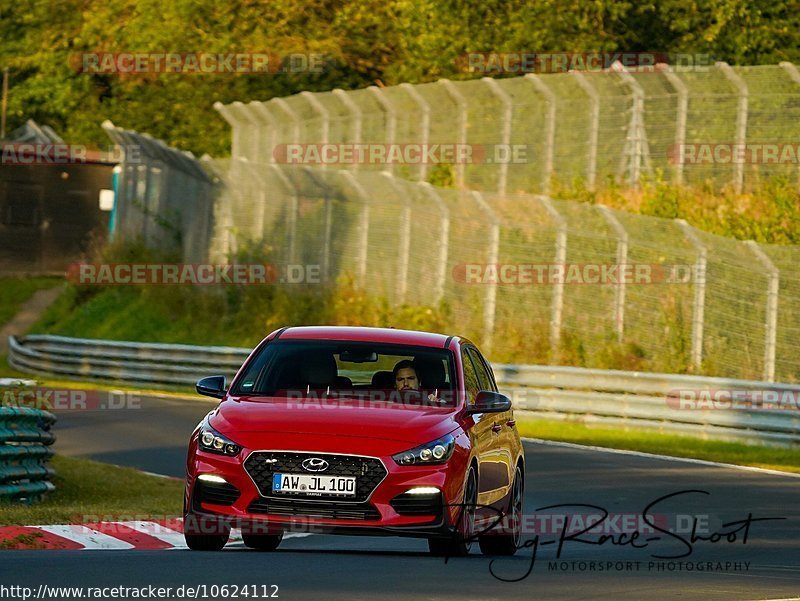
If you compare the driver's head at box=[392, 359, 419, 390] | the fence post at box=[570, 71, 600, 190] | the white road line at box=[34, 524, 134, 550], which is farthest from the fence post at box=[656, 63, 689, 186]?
the white road line at box=[34, 524, 134, 550]

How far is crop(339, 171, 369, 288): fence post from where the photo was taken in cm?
3584

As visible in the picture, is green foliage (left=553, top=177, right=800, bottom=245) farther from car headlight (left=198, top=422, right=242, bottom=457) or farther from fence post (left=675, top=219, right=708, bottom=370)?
car headlight (left=198, top=422, right=242, bottom=457)

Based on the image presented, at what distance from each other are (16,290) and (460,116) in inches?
830

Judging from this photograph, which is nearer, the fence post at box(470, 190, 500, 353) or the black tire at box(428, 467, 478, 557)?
the black tire at box(428, 467, 478, 557)

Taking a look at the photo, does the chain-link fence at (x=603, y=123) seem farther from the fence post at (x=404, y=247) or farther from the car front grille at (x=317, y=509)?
the car front grille at (x=317, y=509)

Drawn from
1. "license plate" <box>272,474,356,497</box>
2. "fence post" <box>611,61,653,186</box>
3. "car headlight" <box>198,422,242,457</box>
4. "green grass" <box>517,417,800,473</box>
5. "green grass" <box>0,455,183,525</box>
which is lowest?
"green grass" <box>517,417,800,473</box>

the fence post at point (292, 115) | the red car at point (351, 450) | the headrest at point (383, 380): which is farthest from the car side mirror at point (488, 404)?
the fence post at point (292, 115)

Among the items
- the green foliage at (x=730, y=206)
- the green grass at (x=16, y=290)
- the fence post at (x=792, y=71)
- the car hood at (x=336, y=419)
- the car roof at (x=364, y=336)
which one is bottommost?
the green grass at (x=16, y=290)

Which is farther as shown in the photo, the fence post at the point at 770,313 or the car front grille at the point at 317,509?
the fence post at the point at 770,313

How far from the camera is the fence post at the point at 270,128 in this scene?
44.0 m

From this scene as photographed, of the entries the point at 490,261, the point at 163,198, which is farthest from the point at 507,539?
the point at 163,198

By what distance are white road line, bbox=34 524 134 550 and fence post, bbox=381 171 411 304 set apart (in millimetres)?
21267

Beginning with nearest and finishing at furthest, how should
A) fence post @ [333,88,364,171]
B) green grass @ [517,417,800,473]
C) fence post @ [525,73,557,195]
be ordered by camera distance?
green grass @ [517,417,800,473]
fence post @ [525,73,557,195]
fence post @ [333,88,364,171]

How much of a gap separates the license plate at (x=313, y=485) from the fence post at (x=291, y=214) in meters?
27.5
